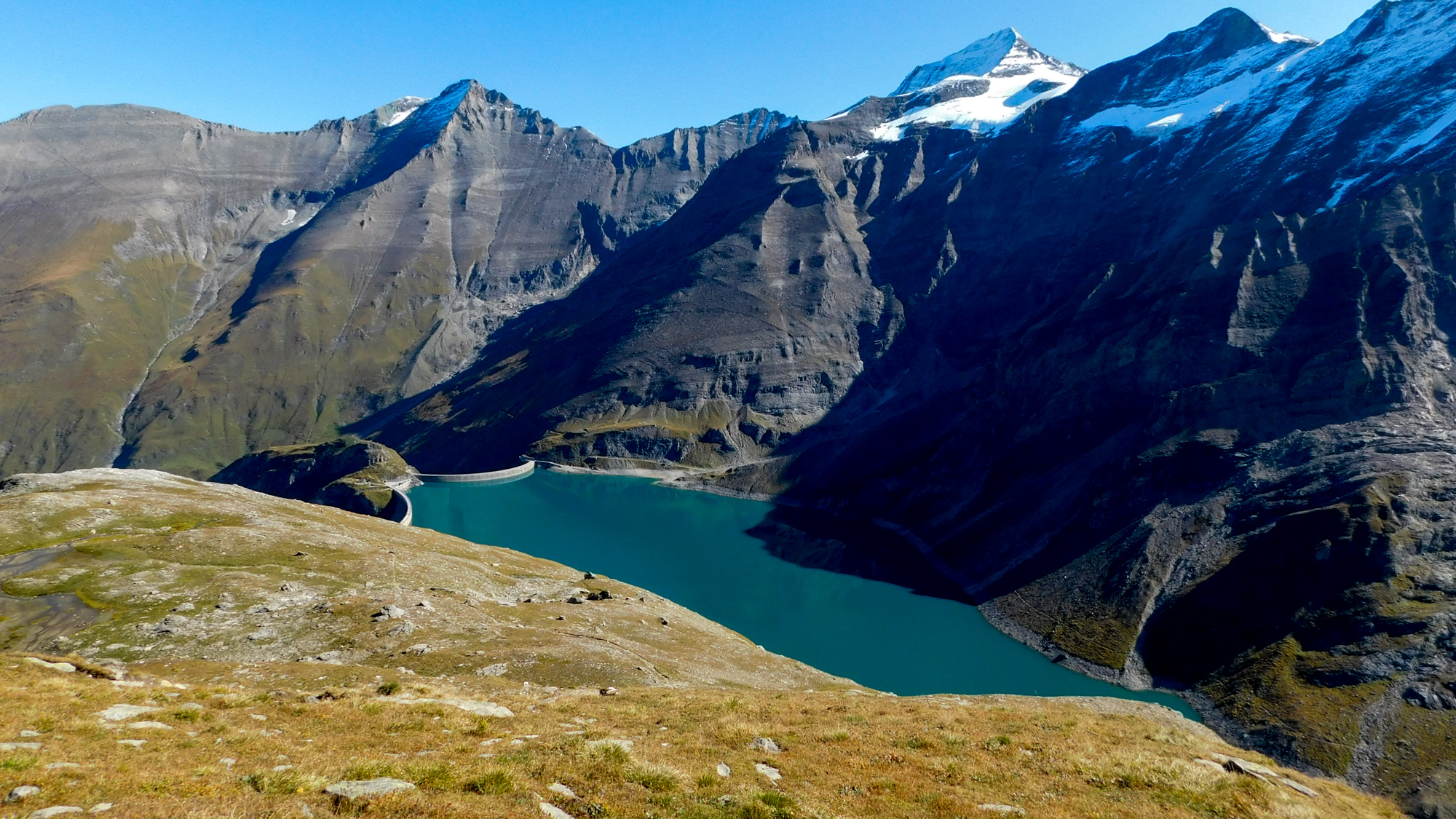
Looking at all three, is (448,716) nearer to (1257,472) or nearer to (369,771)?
(369,771)

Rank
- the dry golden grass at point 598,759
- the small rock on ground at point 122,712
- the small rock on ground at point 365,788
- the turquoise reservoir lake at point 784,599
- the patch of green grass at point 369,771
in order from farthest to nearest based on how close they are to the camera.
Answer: the turquoise reservoir lake at point 784,599 → the small rock on ground at point 122,712 → the patch of green grass at point 369,771 → the dry golden grass at point 598,759 → the small rock on ground at point 365,788

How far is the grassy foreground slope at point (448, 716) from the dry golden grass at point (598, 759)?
0.10m

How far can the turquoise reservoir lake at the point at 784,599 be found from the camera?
310 feet

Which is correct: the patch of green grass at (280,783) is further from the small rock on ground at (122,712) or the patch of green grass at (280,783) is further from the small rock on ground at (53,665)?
the small rock on ground at (53,665)

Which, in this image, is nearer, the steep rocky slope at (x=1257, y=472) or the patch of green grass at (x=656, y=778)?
the patch of green grass at (x=656, y=778)

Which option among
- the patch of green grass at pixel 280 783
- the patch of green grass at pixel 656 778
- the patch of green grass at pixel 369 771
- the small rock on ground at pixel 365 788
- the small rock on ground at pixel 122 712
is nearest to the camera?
the small rock on ground at pixel 365 788

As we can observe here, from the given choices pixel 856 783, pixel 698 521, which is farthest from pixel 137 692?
pixel 698 521

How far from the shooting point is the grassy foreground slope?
49.2 ft

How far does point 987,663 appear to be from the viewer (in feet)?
325

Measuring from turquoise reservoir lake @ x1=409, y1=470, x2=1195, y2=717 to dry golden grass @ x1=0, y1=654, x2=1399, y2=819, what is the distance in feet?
227

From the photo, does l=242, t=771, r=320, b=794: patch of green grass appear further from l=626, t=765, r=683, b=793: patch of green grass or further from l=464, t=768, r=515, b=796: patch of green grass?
l=626, t=765, r=683, b=793: patch of green grass

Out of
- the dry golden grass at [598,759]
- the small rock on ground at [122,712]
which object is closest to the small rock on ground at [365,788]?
the dry golden grass at [598,759]

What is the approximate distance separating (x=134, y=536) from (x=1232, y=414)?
487 feet

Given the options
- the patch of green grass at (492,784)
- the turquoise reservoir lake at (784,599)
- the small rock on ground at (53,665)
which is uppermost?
the patch of green grass at (492,784)
